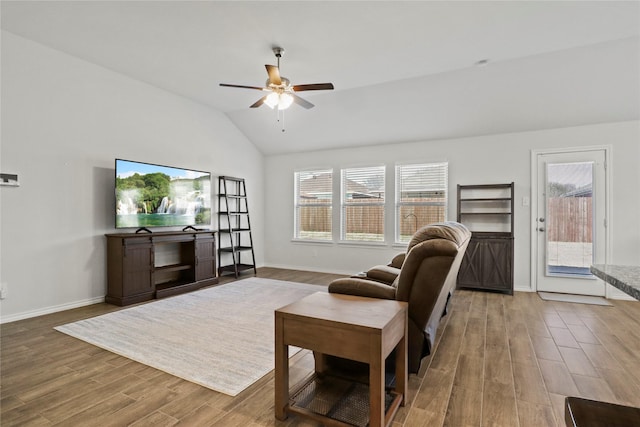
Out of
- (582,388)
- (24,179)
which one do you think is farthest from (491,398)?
(24,179)

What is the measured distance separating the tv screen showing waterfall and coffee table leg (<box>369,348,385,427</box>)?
3.91 m

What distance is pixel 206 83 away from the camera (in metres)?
4.57

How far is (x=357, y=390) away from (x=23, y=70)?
15.2 feet

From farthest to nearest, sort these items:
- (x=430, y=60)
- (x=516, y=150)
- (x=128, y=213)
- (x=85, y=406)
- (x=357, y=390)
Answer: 1. (x=516, y=150)
2. (x=128, y=213)
3. (x=430, y=60)
4. (x=357, y=390)
5. (x=85, y=406)

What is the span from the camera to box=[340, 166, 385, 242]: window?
5988 millimetres

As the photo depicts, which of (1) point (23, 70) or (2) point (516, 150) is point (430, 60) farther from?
(1) point (23, 70)

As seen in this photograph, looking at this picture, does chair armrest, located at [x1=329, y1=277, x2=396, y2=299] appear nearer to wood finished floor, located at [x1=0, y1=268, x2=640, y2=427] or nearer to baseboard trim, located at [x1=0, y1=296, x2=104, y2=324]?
wood finished floor, located at [x1=0, y1=268, x2=640, y2=427]

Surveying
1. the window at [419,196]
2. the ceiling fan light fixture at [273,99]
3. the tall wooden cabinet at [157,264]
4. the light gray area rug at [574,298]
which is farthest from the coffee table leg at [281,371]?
the window at [419,196]

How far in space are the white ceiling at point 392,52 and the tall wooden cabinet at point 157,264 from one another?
7.43 feet

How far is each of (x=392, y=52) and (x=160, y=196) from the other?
146 inches

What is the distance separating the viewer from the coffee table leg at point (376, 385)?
147cm

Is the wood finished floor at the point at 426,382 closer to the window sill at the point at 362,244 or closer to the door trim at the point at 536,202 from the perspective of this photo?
the door trim at the point at 536,202

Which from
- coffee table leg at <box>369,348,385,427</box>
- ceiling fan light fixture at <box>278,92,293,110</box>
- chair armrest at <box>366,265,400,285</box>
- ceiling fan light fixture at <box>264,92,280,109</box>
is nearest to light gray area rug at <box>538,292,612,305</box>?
chair armrest at <box>366,265,400,285</box>

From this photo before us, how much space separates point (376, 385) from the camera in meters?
1.51
